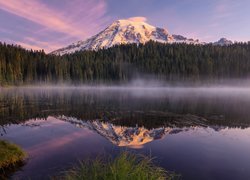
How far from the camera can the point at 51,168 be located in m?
15.5

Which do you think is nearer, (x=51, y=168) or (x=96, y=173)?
(x=96, y=173)

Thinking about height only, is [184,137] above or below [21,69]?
below

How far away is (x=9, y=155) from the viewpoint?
16297 millimetres

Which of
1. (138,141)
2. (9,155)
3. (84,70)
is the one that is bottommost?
(138,141)

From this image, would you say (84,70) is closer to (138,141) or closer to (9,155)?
(138,141)

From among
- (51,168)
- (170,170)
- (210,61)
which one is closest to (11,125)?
(51,168)

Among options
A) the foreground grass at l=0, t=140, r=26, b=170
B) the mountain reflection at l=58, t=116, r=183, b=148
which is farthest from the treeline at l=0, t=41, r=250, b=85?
the foreground grass at l=0, t=140, r=26, b=170

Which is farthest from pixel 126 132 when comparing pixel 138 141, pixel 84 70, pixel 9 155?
pixel 84 70

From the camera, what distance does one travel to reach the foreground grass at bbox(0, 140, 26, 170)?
15.6 metres

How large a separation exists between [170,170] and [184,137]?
10.3m

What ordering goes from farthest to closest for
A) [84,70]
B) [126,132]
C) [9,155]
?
[84,70]
[126,132]
[9,155]

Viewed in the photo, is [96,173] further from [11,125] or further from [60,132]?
[11,125]

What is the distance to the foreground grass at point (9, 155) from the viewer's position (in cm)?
1557

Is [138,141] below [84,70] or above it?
below
